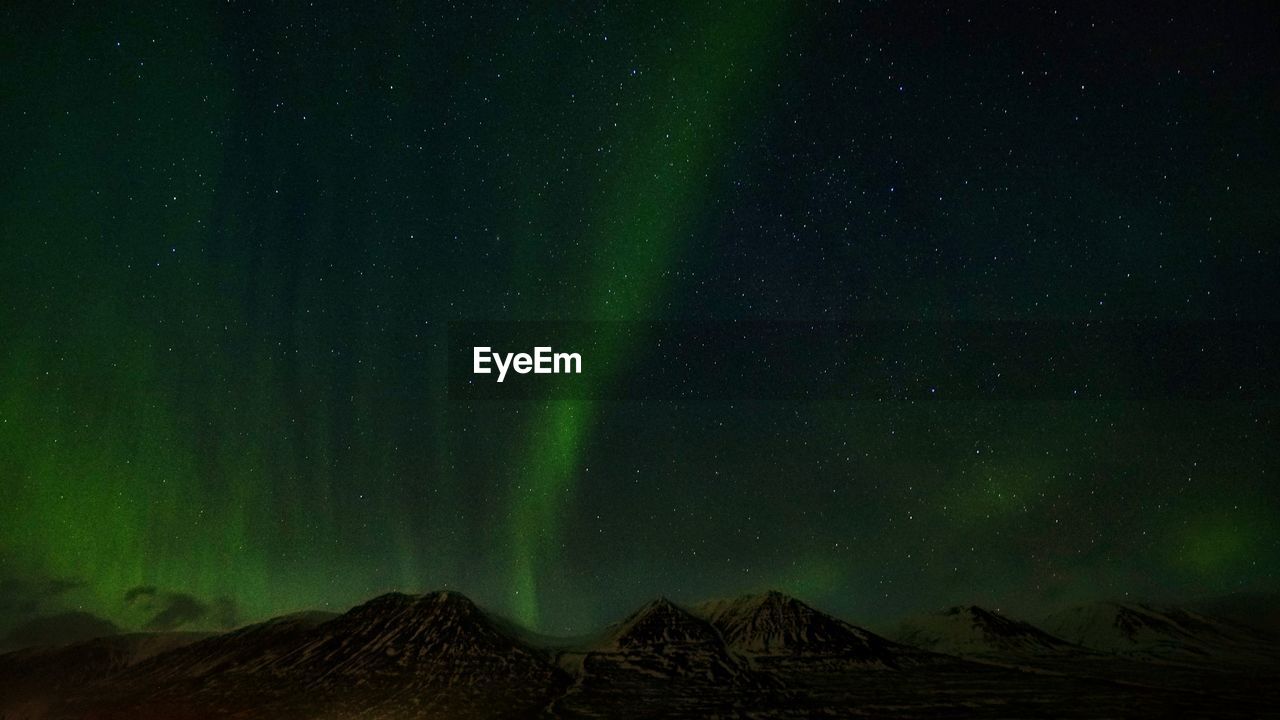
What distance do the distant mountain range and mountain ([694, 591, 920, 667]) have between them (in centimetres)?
51

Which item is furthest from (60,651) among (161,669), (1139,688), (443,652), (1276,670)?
(1276,670)

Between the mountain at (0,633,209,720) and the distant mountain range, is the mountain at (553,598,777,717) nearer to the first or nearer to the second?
the distant mountain range

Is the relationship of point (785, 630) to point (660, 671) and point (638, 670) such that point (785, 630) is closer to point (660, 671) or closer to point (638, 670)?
point (660, 671)

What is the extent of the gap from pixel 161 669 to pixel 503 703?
73.5m

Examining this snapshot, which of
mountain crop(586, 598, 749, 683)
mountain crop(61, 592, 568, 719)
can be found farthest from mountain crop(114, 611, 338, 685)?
mountain crop(586, 598, 749, 683)

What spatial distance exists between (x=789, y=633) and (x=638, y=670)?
46514 millimetres

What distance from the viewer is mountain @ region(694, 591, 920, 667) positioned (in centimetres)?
15838

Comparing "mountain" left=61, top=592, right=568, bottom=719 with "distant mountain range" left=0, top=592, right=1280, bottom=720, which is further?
"mountain" left=61, top=592, right=568, bottom=719

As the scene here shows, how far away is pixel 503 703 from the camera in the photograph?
4417 inches

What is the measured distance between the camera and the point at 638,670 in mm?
141250

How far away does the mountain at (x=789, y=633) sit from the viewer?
158 metres

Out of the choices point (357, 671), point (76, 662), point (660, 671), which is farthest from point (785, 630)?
point (76, 662)

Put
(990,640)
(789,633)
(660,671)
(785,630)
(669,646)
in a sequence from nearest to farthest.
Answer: (660,671), (669,646), (789,633), (785,630), (990,640)

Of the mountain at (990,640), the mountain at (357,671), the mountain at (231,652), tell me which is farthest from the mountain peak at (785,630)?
the mountain at (231,652)
